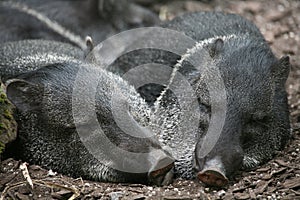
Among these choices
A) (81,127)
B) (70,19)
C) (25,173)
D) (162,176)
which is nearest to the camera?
(162,176)

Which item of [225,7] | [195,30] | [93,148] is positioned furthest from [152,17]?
[93,148]

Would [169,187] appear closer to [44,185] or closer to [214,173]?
[214,173]

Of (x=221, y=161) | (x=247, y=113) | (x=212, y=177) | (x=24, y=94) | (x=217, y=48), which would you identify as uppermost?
(x=217, y=48)

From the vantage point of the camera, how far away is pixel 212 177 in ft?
13.9

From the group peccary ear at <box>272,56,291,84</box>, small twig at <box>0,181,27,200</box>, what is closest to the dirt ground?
small twig at <box>0,181,27,200</box>

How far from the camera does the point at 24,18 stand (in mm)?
7609

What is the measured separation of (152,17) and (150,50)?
7.43ft

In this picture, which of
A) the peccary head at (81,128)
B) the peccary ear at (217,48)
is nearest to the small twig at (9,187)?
the peccary head at (81,128)

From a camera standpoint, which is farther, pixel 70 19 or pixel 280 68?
pixel 70 19

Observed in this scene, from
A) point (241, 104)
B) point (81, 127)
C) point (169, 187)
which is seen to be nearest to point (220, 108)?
point (241, 104)

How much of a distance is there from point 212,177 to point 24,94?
1.82m

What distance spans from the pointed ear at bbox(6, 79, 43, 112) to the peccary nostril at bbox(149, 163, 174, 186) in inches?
47.3

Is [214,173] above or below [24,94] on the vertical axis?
below

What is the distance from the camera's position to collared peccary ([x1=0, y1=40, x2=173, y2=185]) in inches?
180
